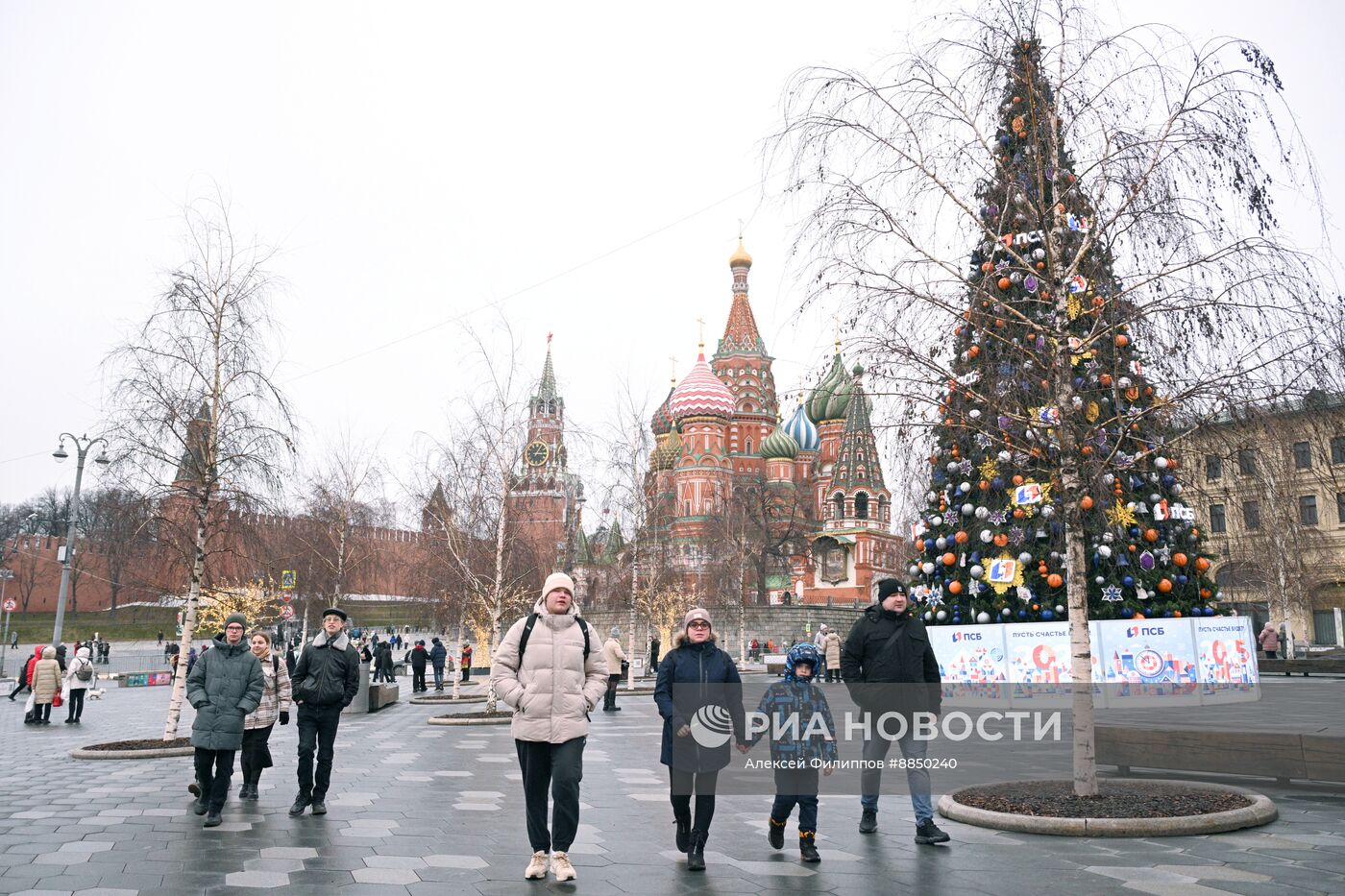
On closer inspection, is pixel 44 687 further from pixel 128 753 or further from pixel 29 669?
pixel 128 753

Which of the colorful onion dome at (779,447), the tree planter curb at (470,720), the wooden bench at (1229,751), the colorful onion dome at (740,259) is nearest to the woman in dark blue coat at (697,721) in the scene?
the wooden bench at (1229,751)

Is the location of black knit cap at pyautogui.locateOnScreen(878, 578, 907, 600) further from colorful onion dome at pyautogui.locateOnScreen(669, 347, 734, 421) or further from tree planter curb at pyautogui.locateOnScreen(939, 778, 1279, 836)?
colorful onion dome at pyautogui.locateOnScreen(669, 347, 734, 421)

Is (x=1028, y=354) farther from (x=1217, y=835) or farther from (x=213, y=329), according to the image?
(x=213, y=329)

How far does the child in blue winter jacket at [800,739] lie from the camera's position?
7086mm

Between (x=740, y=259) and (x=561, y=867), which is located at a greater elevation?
(x=740, y=259)

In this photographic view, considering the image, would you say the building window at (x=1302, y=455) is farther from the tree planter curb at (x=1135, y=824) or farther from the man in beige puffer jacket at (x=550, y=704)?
the man in beige puffer jacket at (x=550, y=704)

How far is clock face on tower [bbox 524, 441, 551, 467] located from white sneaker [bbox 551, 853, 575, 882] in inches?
692

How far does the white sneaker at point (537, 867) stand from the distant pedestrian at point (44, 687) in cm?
1754

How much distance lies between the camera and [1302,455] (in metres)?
11.0

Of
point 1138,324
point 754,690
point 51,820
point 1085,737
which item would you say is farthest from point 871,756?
point 754,690

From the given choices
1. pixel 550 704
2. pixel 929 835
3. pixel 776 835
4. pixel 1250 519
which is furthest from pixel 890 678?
pixel 1250 519

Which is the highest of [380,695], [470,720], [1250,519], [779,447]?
[779,447]

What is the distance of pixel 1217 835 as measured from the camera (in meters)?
7.80

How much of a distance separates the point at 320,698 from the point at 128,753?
6.30m
